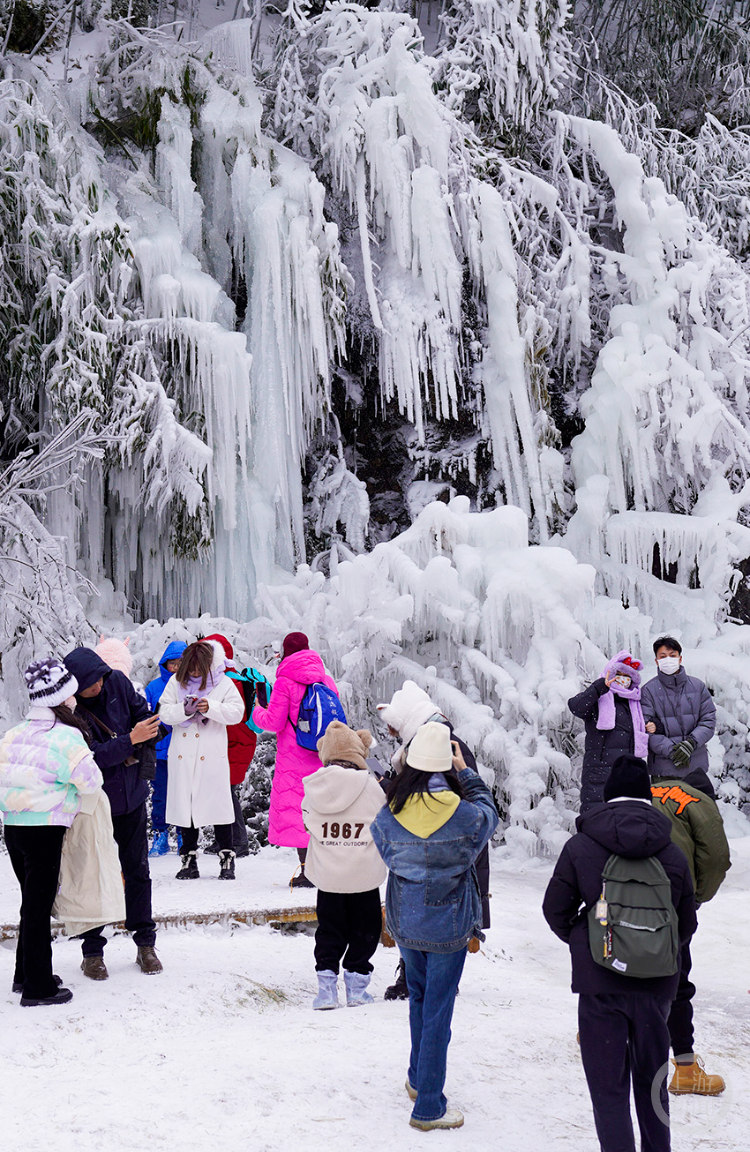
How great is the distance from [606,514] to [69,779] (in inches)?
310

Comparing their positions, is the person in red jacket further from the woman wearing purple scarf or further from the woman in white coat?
the woman wearing purple scarf

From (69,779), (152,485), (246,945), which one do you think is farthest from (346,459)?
(69,779)

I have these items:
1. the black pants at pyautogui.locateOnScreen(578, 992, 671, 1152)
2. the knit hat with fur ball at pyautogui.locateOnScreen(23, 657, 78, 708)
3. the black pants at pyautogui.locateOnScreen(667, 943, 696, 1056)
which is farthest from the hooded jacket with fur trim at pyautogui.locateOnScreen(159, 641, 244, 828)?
the black pants at pyautogui.locateOnScreen(578, 992, 671, 1152)

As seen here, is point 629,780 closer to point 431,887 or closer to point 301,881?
point 431,887

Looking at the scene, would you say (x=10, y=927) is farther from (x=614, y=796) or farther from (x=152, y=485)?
(x=152, y=485)

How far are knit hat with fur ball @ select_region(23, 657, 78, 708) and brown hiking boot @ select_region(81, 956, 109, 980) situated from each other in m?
1.30

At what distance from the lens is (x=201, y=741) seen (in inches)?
272

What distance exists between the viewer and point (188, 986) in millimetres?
5109

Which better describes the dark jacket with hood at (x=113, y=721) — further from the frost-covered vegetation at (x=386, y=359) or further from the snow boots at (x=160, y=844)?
the frost-covered vegetation at (x=386, y=359)

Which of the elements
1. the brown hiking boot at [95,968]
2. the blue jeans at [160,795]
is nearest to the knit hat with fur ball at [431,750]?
the brown hiking boot at [95,968]

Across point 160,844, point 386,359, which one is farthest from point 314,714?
point 386,359

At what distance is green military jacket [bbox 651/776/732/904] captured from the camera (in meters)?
4.28

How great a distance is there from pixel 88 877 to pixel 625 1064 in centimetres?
263

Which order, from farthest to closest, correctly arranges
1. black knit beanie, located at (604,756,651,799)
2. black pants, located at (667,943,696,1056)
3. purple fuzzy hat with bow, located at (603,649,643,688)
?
purple fuzzy hat with bow, located at (603,649,643,688)
black pants, located at (667,943,696,1056)
black knit beanie, located at (604,756,651,799)
